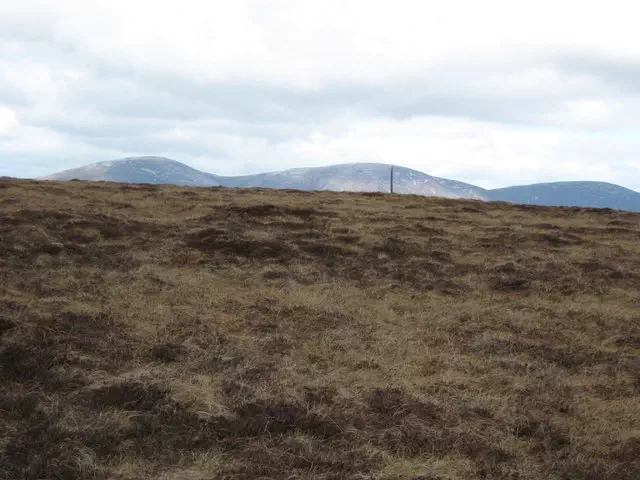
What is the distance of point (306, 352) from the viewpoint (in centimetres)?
1251

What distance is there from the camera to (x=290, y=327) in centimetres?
1414

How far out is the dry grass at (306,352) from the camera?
8.31 meters

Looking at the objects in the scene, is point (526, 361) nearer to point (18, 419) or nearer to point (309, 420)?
point (309, 420)

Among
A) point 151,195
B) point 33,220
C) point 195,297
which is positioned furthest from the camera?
point 151,195

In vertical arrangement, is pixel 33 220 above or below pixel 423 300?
above

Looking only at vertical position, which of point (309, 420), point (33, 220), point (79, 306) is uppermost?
point (33, 220)

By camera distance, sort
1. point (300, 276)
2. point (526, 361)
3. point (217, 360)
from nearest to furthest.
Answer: point (217, 360) → point (526, 361) → point (300, 276)

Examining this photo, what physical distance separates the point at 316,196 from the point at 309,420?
30.8 metres

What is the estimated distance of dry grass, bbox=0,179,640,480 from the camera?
8.31 m

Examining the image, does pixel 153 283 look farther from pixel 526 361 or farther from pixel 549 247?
pixel 549 247

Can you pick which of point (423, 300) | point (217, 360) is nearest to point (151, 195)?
point (423, 300)

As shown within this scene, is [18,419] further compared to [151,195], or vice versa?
[151,195]

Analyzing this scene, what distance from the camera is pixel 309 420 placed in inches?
360

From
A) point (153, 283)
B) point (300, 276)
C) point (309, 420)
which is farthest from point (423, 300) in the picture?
point (309, 420)
